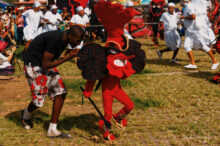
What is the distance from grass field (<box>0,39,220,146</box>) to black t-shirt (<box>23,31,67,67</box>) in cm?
118

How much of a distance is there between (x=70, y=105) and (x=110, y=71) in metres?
2.21

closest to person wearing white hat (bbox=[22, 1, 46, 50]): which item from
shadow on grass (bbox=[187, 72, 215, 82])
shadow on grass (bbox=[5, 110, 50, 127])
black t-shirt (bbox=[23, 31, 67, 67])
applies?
shadow on grass (bbox=[5, 110, 50, 127])

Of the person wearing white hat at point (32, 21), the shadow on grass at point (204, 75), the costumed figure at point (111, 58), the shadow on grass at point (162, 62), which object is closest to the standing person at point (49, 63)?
the costumed figure at point (111, 58)

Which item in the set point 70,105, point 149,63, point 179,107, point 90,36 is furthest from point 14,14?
point 179,107

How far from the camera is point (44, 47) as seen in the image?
407 cm

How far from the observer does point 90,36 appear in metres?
17.2

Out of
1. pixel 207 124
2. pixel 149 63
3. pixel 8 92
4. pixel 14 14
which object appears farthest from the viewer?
pixel 14 14

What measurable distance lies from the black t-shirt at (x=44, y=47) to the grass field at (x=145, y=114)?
1183 millimetres

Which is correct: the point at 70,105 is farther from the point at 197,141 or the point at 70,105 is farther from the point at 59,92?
the point at 197,141

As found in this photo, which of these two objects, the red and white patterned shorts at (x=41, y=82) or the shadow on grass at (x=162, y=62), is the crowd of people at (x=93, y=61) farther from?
the shadow on grass at (x=162, y=62)

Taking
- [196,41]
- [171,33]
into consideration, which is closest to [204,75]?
[196,41]

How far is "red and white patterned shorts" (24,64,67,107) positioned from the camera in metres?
4.11

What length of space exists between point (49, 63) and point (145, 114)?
2160 millimetres

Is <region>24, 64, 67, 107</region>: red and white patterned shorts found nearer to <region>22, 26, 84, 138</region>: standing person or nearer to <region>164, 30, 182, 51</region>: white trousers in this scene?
<region>22, 26, 84, 138</region>: standing person
